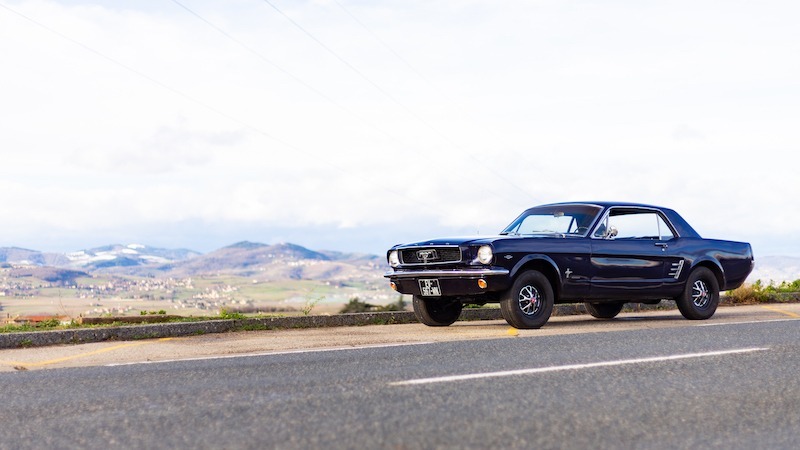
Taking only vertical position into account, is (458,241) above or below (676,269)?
above

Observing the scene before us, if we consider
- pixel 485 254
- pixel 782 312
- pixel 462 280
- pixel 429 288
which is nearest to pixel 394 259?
pixel 429 288

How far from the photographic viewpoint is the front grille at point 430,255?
11.6 m

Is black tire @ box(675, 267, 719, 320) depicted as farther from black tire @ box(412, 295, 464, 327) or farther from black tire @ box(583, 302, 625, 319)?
black tire @ box(412, 295, 464, 327)

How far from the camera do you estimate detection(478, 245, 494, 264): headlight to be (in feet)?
36.6

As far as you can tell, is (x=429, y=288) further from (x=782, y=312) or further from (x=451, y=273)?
(x=782, y=312)

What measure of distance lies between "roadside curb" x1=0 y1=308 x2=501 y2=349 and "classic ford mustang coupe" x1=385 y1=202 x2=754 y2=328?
1170 millimetres

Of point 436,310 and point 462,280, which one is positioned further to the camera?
point 436,310

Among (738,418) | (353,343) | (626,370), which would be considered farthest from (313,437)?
(353,343)

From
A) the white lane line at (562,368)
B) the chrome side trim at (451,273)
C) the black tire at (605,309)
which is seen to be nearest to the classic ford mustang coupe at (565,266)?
the chrome side trim at (451,273)

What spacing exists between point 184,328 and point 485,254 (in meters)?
4.31

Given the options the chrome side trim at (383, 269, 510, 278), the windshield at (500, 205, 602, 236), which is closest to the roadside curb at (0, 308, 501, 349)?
the chrome side trim at (383, 269, 510, 278)

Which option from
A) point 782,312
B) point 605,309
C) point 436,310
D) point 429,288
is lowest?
point 782,312

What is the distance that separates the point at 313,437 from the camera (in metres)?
4.89

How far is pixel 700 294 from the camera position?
13703mm
